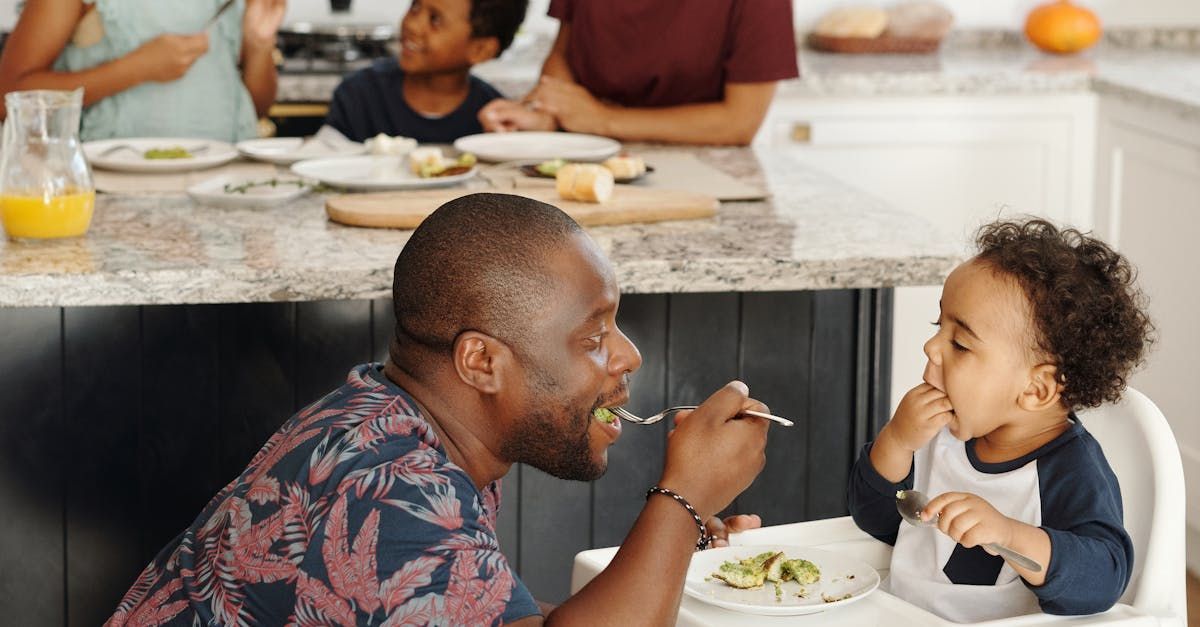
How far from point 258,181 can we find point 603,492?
744 millimetres

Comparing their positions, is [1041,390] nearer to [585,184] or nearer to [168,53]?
[585,184]

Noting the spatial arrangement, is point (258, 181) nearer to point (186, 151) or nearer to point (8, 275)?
point (186, 151)

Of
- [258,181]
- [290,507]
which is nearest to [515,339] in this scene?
[290,507]

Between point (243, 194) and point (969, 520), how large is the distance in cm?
132

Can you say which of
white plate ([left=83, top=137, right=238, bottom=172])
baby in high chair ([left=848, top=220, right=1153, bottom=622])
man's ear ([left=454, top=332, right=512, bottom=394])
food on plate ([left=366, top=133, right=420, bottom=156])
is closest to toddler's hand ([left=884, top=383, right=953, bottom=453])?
baby in high chair ([left=848, top=220, right=1153, bottom=622])

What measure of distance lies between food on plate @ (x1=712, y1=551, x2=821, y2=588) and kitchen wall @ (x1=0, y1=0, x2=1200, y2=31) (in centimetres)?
307

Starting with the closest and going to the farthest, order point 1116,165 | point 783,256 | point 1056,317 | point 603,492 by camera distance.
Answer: point 1056,317 < point 783,256 < point 603,492 < point 1116,165

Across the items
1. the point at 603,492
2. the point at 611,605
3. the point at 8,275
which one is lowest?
the point at 603,492

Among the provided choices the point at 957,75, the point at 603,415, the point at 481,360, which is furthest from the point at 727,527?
the point at 957,75

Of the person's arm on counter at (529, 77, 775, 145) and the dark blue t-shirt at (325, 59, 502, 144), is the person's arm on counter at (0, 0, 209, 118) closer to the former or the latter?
the dark blue t-shirt at (325, 59, 502, 144)

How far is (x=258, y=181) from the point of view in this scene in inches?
94.6

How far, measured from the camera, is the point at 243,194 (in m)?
2.27

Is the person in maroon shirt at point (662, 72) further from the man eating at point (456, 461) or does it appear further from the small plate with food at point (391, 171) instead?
the man eating at point (456, 461)

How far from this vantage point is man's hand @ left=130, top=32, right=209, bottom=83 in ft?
8.82
